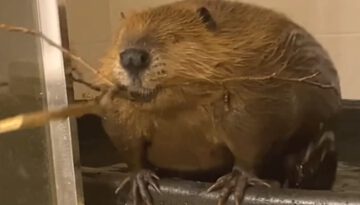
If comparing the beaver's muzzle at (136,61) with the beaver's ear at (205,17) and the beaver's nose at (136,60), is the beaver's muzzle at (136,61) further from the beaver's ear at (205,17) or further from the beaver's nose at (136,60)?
the beaver's ear at (205,17)

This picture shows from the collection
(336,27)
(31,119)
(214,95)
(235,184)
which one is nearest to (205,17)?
(214,95)

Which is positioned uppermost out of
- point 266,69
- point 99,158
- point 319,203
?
point 266,69

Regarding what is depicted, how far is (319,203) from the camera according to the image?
104 centimetres

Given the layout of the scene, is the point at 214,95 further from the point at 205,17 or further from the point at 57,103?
the point at 57,103

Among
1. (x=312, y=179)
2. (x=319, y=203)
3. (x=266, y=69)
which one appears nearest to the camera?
(x=319, y=203)

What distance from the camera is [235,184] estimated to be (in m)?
1.13

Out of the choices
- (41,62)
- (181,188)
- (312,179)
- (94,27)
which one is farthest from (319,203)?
(94,27)

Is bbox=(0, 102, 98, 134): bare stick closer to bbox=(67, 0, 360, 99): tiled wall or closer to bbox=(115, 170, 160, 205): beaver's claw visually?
bbox=(115, 170, 160, 205): beaver's claw

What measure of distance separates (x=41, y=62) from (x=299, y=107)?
0.38m

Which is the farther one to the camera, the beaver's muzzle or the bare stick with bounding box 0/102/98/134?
the beaver's muzzle

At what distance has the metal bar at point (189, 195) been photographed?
41.1 inches

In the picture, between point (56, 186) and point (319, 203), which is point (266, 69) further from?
point (56, 186)

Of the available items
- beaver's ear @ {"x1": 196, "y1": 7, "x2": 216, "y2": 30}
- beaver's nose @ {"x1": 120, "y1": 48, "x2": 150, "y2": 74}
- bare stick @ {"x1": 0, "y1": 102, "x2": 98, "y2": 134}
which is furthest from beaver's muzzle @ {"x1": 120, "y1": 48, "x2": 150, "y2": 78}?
bare stick @ {"x1": 0, "y1": 102, "x2": 98, "y2": 134}

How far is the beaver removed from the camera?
1.05m
